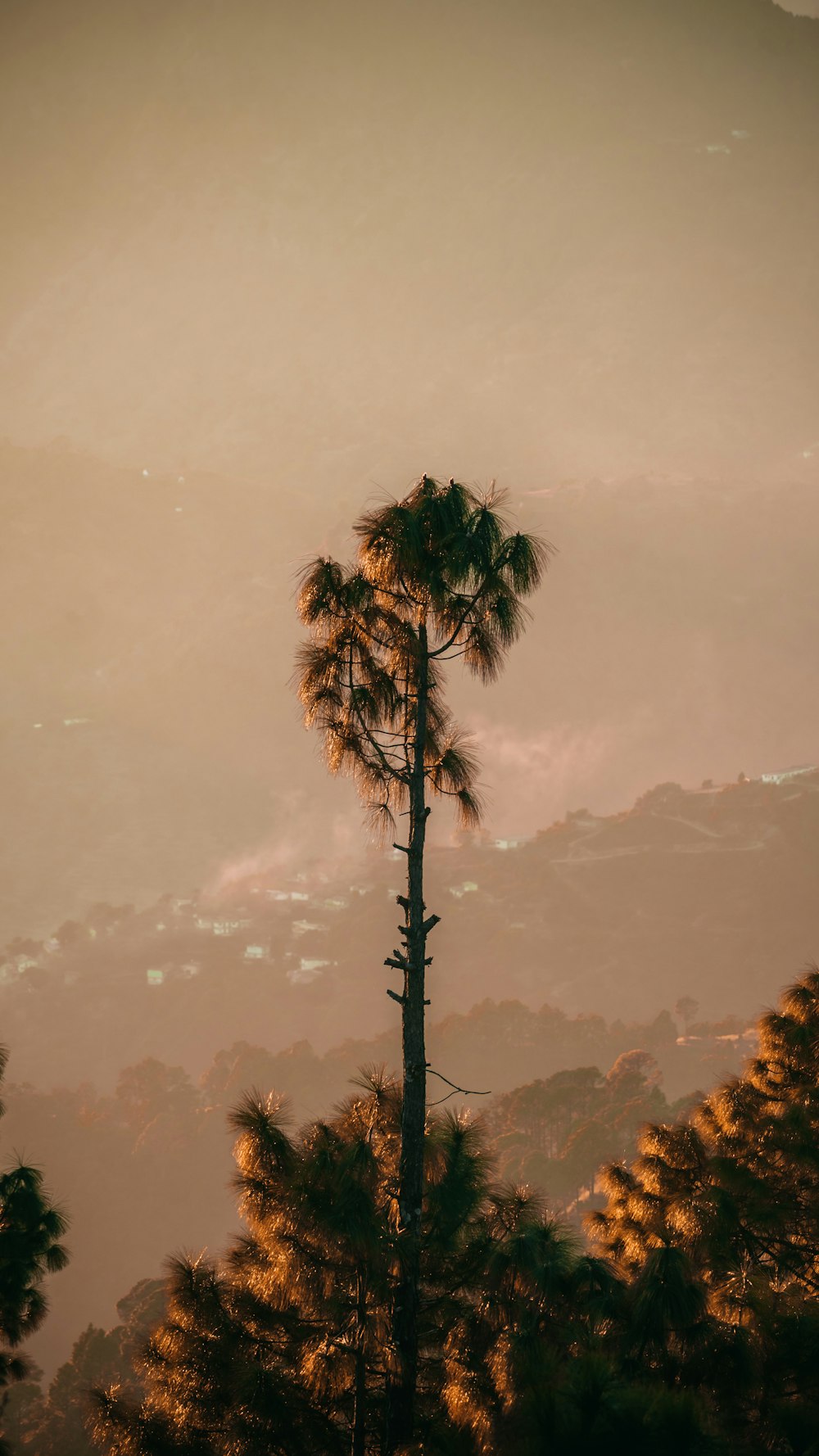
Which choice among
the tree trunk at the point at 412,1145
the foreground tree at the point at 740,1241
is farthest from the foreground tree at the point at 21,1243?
the foreground tree at the point at 740,1241

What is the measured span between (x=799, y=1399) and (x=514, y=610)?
746cm

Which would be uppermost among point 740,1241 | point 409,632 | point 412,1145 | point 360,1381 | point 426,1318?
point 409,632

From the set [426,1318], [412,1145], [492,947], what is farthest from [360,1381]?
[492,947]

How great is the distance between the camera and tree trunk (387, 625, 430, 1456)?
651 centimetres

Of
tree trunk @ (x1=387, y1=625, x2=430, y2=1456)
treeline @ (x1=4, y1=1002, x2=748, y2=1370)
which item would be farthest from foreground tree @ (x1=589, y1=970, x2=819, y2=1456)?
treeline @ (x1=4, y1=1002, x2=748, y2=1370)

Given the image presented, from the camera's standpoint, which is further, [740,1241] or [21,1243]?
[21,1243]

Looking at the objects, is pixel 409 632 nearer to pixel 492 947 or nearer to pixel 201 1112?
pixel 201 1112

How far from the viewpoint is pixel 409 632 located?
7.86 meters

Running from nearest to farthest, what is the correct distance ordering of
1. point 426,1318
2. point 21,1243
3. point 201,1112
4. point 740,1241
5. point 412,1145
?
point 412,1145
point 426,1318
point 740,1241
point 21,1243
point 201,1112

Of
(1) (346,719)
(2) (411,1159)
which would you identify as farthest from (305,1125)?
(1) (346,719)

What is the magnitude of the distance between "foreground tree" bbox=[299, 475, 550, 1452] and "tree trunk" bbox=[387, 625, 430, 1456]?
0.04 m

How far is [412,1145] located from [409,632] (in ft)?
15.2

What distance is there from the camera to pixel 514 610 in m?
7.92

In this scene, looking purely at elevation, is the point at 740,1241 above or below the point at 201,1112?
above
